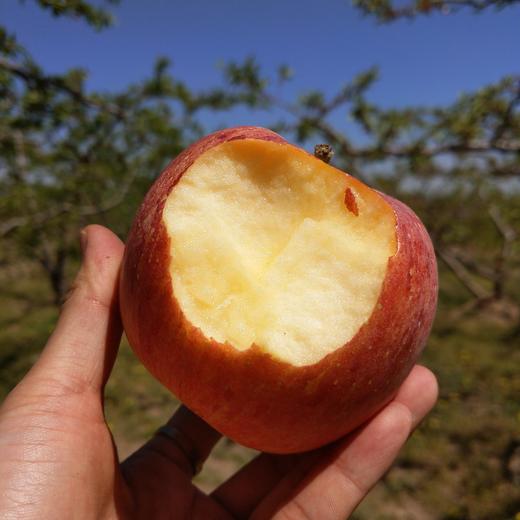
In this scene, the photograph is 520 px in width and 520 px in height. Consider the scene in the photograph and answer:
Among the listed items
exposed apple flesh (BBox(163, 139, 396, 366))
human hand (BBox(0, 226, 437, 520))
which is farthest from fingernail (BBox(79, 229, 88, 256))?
exposed apple flesh (BBox(163, 139, 396, 366))

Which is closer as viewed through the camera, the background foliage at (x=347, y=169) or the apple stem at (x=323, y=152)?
the apple stem at (x=323, y=152)

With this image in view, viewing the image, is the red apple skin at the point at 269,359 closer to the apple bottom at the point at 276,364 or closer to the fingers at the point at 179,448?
the apple bottom at the point at 276,364

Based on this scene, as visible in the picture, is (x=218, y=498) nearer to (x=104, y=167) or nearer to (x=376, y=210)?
(x=376, y=210)

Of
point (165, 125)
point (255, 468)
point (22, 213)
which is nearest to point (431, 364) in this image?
point (255, 468)

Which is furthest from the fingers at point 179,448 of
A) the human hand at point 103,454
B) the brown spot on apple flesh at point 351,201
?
the brown spot on apple flesh at point 351,201

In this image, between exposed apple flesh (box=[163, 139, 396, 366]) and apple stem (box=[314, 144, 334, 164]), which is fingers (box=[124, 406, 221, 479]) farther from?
apple stem (box=[314, 144, 334, 164])

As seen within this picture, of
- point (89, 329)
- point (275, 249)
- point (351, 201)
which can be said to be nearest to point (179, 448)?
point (89, 329)

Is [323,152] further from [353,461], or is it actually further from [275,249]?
[353,461]

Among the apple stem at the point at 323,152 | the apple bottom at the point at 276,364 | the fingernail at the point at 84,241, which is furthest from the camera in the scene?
the fingernail at the point at 84,241
